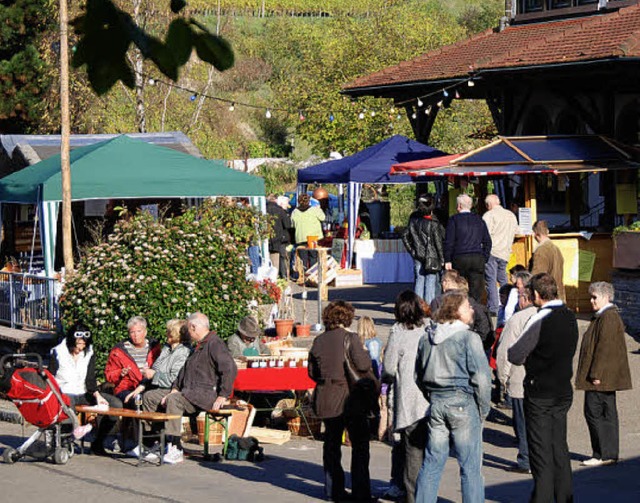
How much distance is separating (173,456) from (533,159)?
842 centimetres

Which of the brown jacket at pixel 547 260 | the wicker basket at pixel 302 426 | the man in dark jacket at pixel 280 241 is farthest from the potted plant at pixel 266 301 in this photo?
the man in dark jacket at pixel 280 241

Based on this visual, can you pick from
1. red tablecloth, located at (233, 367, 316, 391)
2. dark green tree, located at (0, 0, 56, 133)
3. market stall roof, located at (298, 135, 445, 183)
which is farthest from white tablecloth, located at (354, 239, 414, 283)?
red tablecloth, located at (233, 367, 316, 391)

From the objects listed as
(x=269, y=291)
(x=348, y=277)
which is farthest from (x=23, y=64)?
(x=348, y=277)

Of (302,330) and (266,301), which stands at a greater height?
(266,301)

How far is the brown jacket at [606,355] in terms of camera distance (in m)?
11.0

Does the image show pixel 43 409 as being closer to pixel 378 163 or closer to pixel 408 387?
pixel 408 387

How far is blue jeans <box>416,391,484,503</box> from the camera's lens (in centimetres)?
827

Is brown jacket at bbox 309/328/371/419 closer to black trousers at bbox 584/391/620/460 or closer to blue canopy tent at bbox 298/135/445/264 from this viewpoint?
black trousers at bbox 584/391/620/460

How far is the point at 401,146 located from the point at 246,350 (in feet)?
37.8

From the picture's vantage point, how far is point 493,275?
1688 centimetres

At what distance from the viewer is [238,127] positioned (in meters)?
62.6

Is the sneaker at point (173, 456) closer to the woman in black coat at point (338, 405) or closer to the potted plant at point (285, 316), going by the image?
the woman in black coat at point (338, 405)

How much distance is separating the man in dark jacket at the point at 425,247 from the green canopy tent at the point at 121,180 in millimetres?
4347

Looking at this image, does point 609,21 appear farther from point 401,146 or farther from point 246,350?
point 246,350
